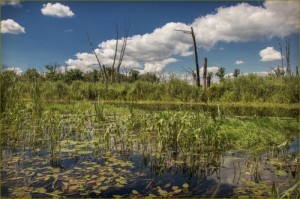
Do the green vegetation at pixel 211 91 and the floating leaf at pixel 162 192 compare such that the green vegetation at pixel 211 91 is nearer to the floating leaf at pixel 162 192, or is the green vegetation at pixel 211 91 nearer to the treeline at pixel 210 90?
the treeline at pixel 210 90

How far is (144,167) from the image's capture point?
423 centimetres

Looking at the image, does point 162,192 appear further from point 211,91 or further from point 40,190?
point 211,91

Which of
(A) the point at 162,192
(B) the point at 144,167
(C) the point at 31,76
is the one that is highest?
(C) the point at 31,76

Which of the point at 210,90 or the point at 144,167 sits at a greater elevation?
the point at 210,90

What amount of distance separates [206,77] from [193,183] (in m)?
17.7

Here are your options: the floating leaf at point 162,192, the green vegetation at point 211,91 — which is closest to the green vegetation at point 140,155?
the floating leaf at point 162,192

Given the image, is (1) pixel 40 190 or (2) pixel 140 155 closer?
(1) pixel 40 190

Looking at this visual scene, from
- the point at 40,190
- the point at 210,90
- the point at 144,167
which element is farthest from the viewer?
the point at 210,90

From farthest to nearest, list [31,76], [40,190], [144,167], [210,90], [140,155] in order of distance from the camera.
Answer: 1. [210,90]
2. [31,76]
3. [140,155]
4. [144,167]
5. [40,190]

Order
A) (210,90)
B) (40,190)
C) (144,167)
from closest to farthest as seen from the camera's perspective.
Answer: (40,190), (144,167), (210,90)

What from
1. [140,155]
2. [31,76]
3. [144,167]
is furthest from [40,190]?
[31,76]

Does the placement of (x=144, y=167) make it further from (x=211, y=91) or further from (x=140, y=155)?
(x=211, y=91)

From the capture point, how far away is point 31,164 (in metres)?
4.25

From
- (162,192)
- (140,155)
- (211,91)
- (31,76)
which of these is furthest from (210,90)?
(162,192)
